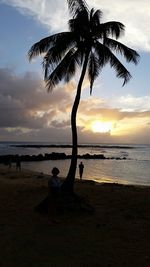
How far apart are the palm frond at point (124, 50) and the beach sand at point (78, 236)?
6759 millimetres

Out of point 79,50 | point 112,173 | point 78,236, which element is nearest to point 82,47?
point 79,50

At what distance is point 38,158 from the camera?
276 ft

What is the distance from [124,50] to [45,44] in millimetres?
3718

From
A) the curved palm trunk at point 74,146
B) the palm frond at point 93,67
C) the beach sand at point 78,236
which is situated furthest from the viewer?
the palm frond at point 93,67

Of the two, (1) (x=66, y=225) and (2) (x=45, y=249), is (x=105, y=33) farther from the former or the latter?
(2) (x=45, y=249)

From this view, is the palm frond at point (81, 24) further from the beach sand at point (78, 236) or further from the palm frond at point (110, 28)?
the beach sand at point (78, 236)

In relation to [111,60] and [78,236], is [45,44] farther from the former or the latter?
[78,236]

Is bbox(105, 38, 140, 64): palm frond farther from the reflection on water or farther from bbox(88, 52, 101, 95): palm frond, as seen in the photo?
the reflection on water

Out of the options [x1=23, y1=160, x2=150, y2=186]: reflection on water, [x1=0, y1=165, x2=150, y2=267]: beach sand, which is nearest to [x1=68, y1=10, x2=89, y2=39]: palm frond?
[x1=0, y1=165, x2=150, y2=267]: beach sand

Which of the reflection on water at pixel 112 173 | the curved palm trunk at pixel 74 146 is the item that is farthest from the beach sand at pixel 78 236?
the reflection on water at pixel 112 173

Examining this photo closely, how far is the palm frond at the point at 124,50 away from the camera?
1820cm

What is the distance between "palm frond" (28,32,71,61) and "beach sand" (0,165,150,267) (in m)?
6.98

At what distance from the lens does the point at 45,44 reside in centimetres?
1833

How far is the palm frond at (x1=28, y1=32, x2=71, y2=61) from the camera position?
58.2 feet
